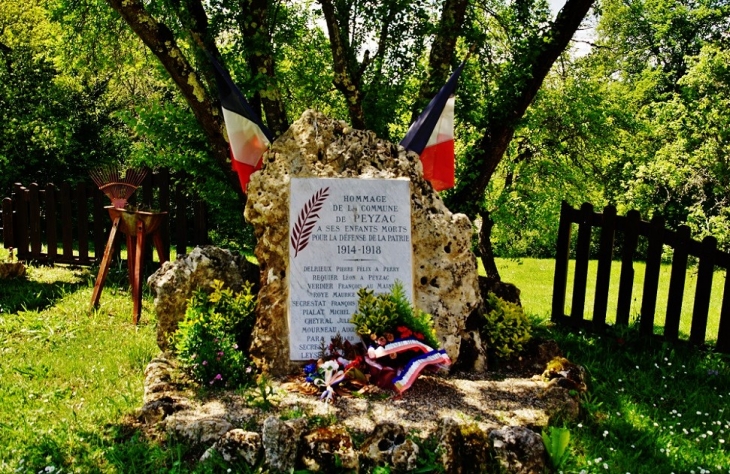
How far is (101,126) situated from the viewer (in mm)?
16766

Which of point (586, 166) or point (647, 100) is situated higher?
point (647, 100)

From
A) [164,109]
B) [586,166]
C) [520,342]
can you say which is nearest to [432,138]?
[520,342]

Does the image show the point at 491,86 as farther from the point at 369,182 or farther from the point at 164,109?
the point at 164,109

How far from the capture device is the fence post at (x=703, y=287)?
6.56 metres

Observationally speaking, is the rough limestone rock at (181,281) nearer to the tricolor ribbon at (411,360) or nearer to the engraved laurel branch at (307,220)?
the engraved laurel branch at (307,220)

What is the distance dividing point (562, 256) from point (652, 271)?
1.06 m

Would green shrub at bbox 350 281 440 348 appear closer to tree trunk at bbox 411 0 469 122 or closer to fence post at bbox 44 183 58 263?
tree trunk at bbox 411 0 469 122

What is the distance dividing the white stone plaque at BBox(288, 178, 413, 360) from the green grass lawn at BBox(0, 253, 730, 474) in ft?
5.02

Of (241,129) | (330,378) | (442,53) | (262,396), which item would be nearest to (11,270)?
(241,129)

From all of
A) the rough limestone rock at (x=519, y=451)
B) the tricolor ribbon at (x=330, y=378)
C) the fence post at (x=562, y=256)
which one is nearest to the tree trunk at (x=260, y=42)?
the tricolor ribbon at (x=330, y=378)

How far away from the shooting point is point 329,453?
12.9ft

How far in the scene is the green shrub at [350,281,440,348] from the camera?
527cm

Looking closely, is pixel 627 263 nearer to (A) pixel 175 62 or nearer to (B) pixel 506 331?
(B) pixel 506 331

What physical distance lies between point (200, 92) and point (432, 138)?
8.09 ft
